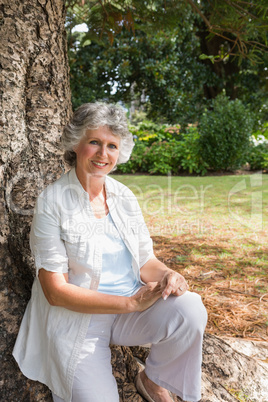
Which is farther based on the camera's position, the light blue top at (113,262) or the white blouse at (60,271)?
the light blue top at (113,262)

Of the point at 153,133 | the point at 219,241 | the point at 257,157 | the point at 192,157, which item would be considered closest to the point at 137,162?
the point at 192,157

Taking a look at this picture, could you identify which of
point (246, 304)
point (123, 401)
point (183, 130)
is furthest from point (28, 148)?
point (183, 130)

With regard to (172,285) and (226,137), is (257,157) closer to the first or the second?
(226,137)

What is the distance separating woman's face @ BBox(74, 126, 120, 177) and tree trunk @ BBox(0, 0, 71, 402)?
0.32m

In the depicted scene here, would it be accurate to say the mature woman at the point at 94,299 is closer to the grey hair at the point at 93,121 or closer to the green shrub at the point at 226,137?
the grey hair at the point at 93,121

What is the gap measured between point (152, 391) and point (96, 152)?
1.22m

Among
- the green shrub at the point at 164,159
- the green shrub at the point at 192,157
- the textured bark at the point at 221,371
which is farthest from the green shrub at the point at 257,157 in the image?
the textured bark at the point at 221,371

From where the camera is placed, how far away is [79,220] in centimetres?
169

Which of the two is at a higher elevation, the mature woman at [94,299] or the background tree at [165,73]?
the background tree at [165,73]

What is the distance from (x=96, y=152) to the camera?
1.80 m

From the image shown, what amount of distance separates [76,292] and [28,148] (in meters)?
0.87

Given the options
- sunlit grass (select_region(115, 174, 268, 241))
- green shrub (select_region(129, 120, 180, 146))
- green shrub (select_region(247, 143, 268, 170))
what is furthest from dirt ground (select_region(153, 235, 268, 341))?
green shrub (select_region(129, 120, 180, 146))

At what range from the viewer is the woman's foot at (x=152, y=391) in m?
1.76

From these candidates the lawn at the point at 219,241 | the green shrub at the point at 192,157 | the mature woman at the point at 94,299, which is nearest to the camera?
the mature woman at the point at 94,299
